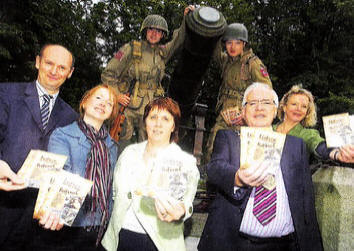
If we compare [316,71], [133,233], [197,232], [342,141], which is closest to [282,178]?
[342,141]

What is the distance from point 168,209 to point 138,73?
3.58m

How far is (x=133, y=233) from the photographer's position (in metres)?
2.21

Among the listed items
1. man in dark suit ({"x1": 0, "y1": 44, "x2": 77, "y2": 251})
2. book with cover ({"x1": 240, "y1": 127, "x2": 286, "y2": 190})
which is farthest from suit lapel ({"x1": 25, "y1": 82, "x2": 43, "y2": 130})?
book with cover ({"x1": 240, "y1": 127, "x2": 286, "y2": 190})

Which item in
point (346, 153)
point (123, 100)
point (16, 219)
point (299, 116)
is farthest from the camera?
point (123, 100)

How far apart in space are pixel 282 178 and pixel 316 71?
17.4 m

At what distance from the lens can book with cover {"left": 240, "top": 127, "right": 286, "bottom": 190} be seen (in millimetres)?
1982

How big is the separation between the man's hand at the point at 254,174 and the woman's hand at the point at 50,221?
1.14 metres

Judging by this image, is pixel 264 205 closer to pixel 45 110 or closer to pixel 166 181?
pixel 166 181

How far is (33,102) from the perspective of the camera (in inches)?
103

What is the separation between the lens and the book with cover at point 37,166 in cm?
205

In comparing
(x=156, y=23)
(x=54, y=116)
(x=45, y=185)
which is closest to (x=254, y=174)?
(x=45, y=185)

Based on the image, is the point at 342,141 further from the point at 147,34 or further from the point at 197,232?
the point at 147,34

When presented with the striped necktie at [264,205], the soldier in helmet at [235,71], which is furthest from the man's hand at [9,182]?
the soldier in helmet at [235,71]

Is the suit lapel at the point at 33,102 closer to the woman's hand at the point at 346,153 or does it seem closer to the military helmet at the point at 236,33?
the woman's hand at the point at 346,153
